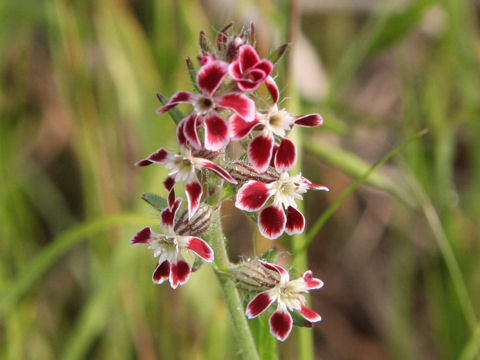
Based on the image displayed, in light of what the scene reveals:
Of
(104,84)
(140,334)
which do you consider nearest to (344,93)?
(104,84)

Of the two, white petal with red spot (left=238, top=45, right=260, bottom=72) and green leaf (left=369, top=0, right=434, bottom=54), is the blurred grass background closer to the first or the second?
green leaf (left=369, top=0, right=434, bottom=54)

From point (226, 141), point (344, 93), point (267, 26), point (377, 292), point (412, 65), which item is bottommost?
point (377, 292)

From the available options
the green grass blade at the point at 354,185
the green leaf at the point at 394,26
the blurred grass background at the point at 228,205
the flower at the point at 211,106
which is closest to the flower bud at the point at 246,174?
the flower at the point at 211,106

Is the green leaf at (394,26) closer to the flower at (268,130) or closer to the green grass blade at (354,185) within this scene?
the green grass blade at (354,185)

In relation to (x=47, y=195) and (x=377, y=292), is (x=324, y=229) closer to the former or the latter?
(x=377, y=292)

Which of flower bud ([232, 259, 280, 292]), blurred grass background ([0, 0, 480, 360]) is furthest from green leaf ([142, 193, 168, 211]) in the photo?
blurred grass background ([0, 0, 480, 360])

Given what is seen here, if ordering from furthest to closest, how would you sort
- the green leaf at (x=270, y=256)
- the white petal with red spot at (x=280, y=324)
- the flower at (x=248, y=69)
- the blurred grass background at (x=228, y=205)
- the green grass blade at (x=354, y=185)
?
1. the blurred grass background at (x=228, y=205)
2. the green grass blade at (x=354, y=185)
3. the green leaf at (x=270, y=256)
4. the white petal with red spot at (x=280, y=324)
5. the flower at (x=248, y=69)
